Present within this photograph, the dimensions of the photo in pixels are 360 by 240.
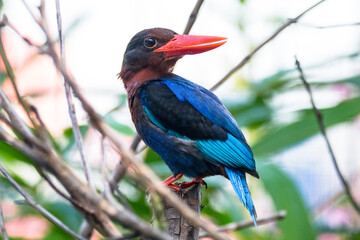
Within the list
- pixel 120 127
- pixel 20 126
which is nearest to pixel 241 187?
pixel 120 127

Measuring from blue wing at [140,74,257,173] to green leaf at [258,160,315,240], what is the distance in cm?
72

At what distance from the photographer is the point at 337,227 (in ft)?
16.6

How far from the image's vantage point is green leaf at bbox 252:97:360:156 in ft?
12.0

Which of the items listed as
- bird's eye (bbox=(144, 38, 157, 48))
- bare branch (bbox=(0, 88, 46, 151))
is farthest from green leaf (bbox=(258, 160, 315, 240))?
bare branch (bbox=(0, 88, 46, 151))

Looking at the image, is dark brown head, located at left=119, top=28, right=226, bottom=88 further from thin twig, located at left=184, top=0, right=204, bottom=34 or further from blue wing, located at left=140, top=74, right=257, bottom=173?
thin twig, located at left=184, top=0, right=204, bottom=34

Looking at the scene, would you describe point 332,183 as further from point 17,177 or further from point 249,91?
point 17,177

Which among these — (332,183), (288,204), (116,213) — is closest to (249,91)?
(288,204)

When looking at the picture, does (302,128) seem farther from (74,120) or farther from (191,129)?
(74,120)

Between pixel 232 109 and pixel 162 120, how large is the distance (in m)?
1.42

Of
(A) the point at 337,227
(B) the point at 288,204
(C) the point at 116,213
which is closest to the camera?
(C) the point at 116,213

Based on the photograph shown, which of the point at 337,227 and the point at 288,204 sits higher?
the point at 288,204

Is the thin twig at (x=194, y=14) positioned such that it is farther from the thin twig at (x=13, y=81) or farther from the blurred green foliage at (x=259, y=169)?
the thin twig at (x=13, y=81)

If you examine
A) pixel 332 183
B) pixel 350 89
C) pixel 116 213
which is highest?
pixel 116 213

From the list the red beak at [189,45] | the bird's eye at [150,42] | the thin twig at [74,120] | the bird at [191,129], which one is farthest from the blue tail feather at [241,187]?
the thin twig at [74,120]
